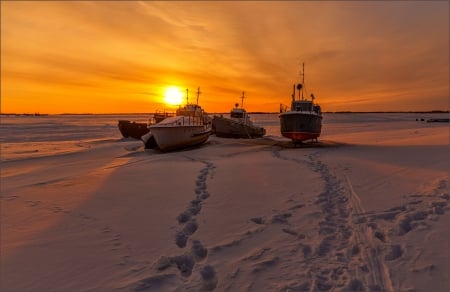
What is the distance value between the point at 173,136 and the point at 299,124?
8.03 m

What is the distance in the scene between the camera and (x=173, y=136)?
20.8 m

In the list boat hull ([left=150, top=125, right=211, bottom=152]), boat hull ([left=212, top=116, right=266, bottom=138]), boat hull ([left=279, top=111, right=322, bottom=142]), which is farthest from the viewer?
boat hull ([left=212, top=116, right=266, bottom=138])

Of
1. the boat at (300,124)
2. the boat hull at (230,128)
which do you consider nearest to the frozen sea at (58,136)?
the boat hull at (230,128)

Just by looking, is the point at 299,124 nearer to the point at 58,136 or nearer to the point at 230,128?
the point at 230,128

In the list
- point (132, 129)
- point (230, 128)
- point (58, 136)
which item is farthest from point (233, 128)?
point (58, 136)

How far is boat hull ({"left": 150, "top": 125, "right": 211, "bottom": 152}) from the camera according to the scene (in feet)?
67.2

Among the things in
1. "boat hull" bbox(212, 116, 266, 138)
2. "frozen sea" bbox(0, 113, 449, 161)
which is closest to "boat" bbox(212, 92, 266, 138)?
"boat hull" bbox(212, 116, 266, 138)

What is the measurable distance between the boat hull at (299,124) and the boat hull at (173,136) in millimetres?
5952

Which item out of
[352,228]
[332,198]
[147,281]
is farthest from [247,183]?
[147,281]

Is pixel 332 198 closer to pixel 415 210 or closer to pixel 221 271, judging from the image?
pixel 415 210

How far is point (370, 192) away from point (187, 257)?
5.36 metres

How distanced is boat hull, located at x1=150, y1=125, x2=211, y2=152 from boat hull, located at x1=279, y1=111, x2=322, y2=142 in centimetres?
595

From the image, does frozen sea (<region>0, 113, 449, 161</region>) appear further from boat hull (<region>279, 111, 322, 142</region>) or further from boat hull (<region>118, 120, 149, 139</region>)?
boat hull (<region>279, 111, 322, 142</region>)

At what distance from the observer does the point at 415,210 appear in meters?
7.01
